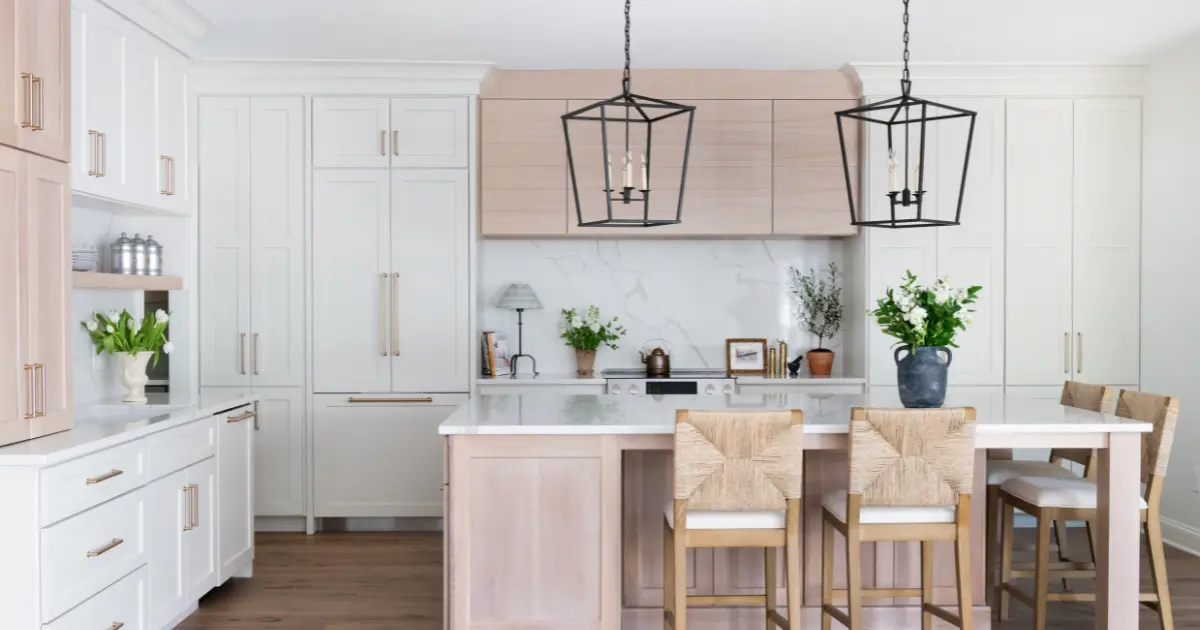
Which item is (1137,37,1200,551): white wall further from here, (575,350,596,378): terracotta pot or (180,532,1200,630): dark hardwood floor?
(575,350,596,378): terracotta pot

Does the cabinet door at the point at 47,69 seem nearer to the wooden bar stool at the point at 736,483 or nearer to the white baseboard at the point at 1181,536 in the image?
the wooden bar stool at the point at 736,483

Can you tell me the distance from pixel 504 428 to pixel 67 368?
149 centimetres

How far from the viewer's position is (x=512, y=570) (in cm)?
281

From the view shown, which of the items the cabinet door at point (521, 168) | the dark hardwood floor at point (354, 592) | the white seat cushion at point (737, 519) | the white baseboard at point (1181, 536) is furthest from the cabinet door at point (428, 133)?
the white baseboard at point (1181, 536)

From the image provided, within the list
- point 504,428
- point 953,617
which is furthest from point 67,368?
point 953,617

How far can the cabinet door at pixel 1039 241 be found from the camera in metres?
4.73

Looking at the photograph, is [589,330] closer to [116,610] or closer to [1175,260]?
[116,610]

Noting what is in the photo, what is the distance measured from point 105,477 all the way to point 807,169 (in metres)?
3.78

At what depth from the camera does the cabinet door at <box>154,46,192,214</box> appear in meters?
3.59

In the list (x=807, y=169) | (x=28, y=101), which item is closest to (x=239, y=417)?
(x=28, y=101)

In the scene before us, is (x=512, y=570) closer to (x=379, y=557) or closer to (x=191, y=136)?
(x=379, y=557)

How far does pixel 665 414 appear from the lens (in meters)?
2.92

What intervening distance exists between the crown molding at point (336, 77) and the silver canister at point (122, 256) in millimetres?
1438

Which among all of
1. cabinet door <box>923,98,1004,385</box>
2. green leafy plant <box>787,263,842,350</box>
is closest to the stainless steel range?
green leafy plant <box>787,263,842,350</box>
